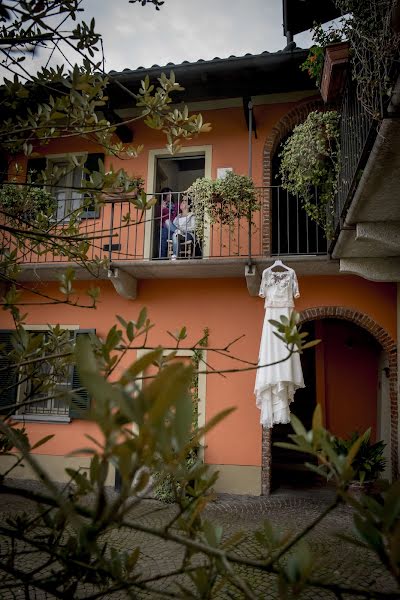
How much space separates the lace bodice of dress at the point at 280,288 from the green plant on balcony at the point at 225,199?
1119mm

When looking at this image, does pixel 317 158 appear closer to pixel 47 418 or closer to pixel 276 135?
pixel 276 135

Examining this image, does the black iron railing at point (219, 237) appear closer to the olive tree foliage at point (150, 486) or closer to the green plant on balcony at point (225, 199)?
the green plant on balcony at point (225, 199)

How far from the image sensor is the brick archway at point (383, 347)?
264 inches

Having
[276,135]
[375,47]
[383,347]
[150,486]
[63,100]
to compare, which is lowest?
[150,486]

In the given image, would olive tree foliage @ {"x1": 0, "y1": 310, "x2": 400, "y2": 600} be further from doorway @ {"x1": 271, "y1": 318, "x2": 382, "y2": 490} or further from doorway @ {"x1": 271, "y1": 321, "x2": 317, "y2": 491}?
doorway @ {"x1": 271, "y1": 318, "x2": 382, "y2": 490}

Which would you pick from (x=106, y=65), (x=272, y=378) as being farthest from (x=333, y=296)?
(x=106, y=65)

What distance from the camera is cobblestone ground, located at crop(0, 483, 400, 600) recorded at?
3920 mm

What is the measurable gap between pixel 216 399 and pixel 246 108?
17.3ft

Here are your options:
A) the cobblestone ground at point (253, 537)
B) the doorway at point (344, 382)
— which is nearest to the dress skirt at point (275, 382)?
the cobblestone ground at point (253, 537)

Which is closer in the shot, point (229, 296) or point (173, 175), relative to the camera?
point (229, 296)

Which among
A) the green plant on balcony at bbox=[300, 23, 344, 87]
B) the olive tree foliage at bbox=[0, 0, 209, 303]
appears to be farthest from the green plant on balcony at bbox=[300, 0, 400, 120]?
the olive tree foliage at bbox=[0, 0, 209, 303]

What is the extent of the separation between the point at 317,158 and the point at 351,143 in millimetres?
976

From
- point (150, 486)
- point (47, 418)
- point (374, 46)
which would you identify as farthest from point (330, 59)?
point (47, 418)

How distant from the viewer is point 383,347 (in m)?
7.04
